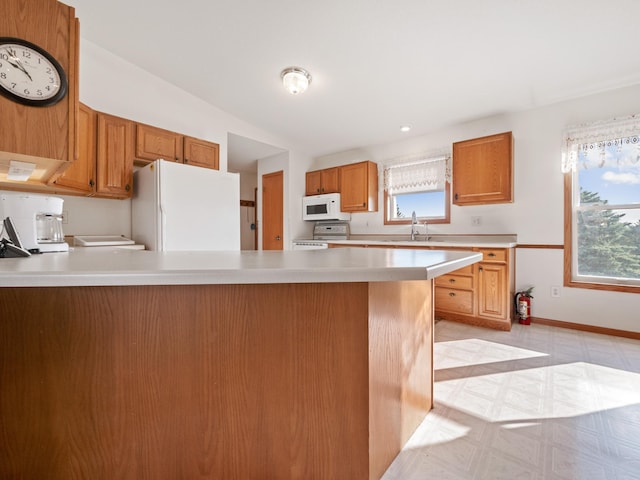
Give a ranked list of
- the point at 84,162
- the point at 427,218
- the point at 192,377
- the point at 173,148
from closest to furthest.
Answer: the point at 192,377, the point at 84,162, the point at 173,148, the point at 427,218

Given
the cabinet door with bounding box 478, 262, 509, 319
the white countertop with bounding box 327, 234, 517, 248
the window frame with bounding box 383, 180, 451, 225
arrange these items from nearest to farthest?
the cabinet door with bounding box 478, 262, 509, 319
the white countertop with bounding box 327, 234, 517, 248
the window frame with bounding box 383, 180, 451, 225

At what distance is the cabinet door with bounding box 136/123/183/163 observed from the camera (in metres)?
2.66

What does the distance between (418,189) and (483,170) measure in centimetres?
88

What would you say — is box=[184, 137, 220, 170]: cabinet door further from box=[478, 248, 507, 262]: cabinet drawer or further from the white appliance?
box=[478, 248, 507, 262]: cabinet drawer

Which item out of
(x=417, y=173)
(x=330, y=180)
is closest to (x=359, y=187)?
(x=330, y=180)

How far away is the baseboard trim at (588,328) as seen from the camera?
99.9 inches

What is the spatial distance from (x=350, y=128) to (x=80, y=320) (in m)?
3.61

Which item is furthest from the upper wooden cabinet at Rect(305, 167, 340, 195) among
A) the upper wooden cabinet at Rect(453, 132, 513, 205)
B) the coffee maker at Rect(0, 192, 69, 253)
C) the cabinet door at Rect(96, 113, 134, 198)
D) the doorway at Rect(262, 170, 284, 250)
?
the coffee maker at Rect(0, 192, 69, 253)

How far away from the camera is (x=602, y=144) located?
2.65 m

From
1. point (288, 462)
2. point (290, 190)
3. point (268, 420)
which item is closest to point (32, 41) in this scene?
point (268, 420)

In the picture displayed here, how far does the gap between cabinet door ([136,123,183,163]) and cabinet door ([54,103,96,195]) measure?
35 centimetres

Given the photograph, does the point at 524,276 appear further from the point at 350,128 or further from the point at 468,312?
the point at 350,128

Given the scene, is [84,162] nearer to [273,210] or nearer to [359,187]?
[273,210]

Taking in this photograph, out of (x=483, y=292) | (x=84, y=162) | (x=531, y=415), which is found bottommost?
(x=531, y=415)
